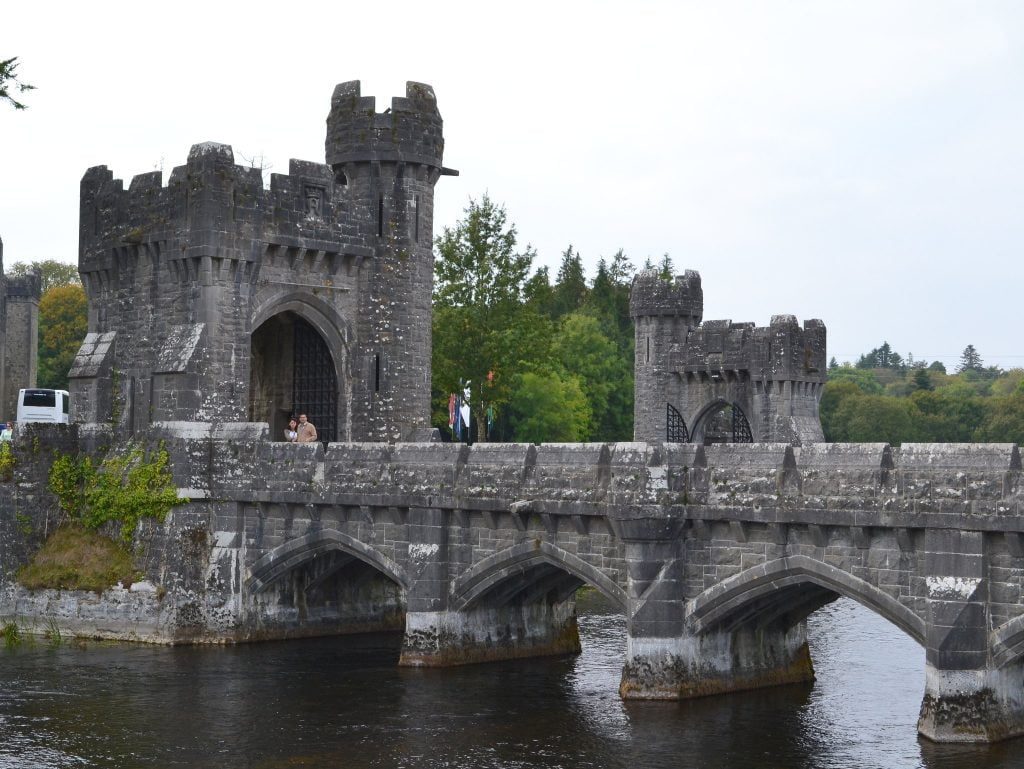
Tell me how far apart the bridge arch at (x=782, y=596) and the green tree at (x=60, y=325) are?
166 ft

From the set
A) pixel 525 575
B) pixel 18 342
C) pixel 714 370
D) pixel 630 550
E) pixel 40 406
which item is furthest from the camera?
pixel 18 342

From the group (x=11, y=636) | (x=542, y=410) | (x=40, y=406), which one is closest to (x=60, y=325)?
(x=542, y=410)

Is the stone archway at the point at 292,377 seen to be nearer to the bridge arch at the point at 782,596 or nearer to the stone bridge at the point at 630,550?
the stone bridge at the point at 630,550

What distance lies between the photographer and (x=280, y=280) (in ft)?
89.7

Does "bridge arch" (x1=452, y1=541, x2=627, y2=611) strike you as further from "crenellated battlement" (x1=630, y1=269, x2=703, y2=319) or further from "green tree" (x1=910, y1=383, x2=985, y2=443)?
"green tree" (x1=910, y1=383, x2=985, y2=443)

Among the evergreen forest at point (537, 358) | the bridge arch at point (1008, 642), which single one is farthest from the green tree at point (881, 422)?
the bridge arch at point (1008, 642)

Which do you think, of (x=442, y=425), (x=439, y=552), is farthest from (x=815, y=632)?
(x=442, y=425)

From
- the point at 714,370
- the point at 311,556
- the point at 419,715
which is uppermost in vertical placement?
the point at 714,370

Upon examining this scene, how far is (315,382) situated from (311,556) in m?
5.60

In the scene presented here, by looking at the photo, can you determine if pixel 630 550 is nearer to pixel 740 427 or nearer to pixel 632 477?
pixel 632 477

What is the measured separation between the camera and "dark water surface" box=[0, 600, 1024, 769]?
17.1m

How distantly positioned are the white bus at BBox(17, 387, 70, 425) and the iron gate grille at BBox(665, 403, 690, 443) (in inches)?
722

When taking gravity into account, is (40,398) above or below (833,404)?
below

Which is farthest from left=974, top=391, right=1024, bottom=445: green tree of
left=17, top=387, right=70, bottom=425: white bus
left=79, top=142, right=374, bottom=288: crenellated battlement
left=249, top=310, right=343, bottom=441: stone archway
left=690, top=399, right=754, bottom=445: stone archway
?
left=79, top=142, right=374, bottom=288: crenellated battlement
